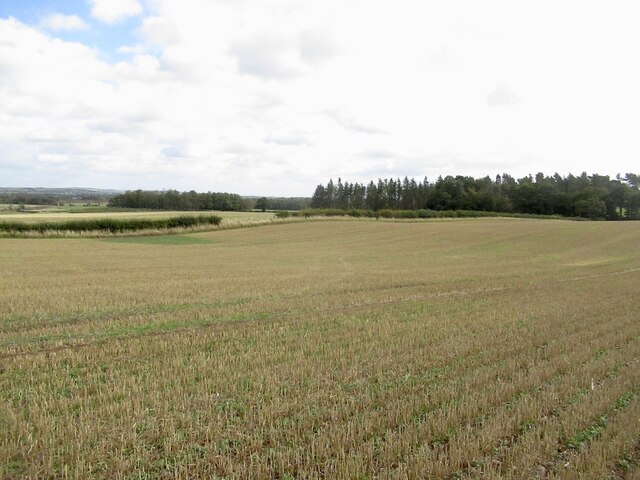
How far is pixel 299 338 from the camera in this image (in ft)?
31.6

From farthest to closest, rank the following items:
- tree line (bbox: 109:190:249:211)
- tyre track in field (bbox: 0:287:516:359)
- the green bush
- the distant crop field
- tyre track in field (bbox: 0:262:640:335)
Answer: tree line (bbox: 109:190:249:211)
the green bush
tyre track in field (bbox: 0:262:640:335)
tyre track in field (bbox: 0:287:516:359)
the distant crop field

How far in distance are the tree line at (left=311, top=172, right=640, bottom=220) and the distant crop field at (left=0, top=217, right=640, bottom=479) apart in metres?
103

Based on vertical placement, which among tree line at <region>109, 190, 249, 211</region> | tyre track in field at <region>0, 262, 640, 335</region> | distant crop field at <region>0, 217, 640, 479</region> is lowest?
tyre track in field at <region>0, 262, 640, 335</region>

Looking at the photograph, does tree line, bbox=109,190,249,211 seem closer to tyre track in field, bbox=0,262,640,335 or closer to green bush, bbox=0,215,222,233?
green bush, bbox=0,215,222,233

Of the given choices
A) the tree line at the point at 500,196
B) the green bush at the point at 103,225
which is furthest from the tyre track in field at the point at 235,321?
the tree line at the point at 500,196

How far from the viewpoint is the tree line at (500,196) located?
107562mm

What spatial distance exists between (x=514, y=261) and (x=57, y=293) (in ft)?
90.3

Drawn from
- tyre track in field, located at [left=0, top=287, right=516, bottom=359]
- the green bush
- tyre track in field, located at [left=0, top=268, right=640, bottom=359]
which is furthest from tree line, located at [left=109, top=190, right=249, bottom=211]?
tyre track in field, located at [left=0, top=287, right=516, bottom=359]

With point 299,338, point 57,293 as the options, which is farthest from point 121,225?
point 299,338

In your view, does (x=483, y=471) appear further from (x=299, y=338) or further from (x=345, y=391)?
(x=299, y=338)

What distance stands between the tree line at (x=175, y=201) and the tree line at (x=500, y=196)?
34.2m

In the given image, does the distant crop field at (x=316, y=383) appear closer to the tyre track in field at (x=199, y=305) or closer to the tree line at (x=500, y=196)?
the tyre track in field at (x=199, y=305)

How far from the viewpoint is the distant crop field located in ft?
15.4

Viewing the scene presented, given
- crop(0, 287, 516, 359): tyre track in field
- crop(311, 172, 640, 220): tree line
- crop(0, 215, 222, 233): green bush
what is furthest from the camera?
crop(311, 172, 640, 220): tree line
